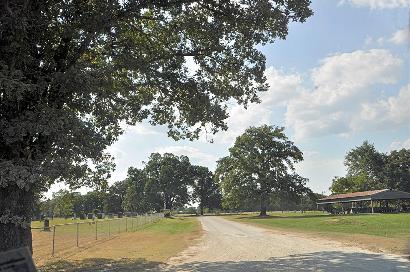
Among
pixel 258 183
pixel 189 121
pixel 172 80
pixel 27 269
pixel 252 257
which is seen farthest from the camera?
pixel 258 183

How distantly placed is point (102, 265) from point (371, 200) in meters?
64.3

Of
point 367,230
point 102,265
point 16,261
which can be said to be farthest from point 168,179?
point 16,261

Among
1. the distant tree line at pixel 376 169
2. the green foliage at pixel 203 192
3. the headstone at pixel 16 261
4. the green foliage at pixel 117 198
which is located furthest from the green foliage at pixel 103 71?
the green foliage at pixel 117 198

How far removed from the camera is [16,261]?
4.73 meters

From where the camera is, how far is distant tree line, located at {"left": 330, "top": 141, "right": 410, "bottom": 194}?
114 metres

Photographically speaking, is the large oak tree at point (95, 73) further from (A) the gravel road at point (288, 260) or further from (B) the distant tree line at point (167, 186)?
(B) the distant tree line at point (167, 186)

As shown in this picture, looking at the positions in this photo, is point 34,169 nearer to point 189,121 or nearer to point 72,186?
point 72,186

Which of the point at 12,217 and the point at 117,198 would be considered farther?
the point at 117,198

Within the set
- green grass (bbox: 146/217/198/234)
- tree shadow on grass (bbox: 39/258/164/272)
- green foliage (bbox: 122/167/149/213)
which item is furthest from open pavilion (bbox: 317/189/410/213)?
tree shadow on grass (bbox: 39/258/164/272)

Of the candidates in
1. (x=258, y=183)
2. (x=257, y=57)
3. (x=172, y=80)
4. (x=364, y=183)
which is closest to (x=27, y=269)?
(x=172, y=80)

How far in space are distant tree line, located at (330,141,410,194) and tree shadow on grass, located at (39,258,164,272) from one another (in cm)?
9477

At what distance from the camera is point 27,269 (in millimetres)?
4770

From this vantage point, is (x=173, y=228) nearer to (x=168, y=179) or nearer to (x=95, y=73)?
(x=95, y=73)

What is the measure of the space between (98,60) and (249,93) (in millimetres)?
5566
